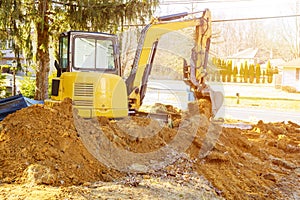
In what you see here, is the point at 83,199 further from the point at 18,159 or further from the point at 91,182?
the point at 18,159

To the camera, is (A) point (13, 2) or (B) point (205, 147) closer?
(B) point (205, 147)

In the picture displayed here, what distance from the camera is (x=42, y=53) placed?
462 inches

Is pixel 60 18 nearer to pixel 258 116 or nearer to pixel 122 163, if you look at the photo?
pixel 122 163

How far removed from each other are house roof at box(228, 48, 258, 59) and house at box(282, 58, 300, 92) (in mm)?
21240

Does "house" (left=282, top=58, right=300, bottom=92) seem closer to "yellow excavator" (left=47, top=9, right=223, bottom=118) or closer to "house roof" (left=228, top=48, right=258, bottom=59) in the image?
"house roof" (left=228, top=48, right=258, bottom=59)

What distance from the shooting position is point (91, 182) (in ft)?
15.7

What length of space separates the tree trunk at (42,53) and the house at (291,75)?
2662 cm

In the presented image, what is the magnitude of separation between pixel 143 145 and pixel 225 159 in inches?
60.7

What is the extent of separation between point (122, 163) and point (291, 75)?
104 feet

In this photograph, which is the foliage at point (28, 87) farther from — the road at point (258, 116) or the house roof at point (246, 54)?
the house roof at point (246, 54)

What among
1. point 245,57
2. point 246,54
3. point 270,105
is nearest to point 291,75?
point 270,105

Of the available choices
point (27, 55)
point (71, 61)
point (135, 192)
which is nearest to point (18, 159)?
point (135, 192)

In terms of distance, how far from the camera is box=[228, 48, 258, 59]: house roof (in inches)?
2183

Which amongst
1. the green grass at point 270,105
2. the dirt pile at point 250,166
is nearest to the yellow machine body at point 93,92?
the dirt pile at point 250,166
